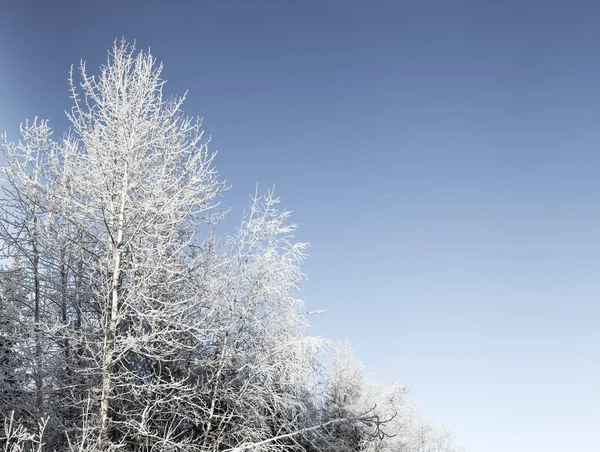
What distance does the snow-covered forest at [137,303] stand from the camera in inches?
413

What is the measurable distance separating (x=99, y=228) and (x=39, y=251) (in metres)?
1.59

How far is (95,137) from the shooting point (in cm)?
1098

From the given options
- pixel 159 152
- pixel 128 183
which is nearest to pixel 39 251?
pixel 128 183

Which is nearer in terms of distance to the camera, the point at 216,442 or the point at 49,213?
the point at 49,213

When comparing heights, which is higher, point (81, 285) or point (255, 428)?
point (81, 285)

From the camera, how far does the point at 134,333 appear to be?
11664 millimetres

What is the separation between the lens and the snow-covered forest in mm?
10500

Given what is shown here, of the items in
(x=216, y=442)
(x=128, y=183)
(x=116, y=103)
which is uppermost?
(x=116, y=103)

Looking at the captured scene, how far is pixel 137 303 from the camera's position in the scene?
11.0 meters

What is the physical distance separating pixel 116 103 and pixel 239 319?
18.7ft

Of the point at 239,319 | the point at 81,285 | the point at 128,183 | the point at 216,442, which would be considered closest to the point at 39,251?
the point at 81,285

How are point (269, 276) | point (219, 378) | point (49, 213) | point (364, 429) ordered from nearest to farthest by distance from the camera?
1. point (49, 213)
2. point (219, 378)
3. point (269, 276)
4. point (364, 429)

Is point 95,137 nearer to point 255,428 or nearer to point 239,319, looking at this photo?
point 239,319

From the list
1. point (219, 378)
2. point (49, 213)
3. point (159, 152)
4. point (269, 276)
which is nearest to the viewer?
point (49, 213)
